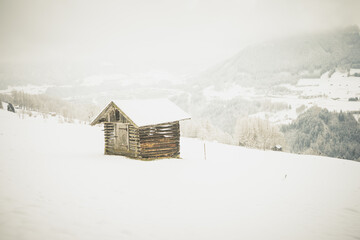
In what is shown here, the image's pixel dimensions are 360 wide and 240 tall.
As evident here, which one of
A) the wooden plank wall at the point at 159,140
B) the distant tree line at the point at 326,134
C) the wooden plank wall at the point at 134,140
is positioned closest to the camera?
the wooden plank wall at the point at 134,140

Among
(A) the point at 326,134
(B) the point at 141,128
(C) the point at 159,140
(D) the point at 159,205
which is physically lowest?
(A) the point at 326,134

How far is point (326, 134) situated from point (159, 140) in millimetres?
84401

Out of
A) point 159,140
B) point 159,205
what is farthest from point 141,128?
point 159,205

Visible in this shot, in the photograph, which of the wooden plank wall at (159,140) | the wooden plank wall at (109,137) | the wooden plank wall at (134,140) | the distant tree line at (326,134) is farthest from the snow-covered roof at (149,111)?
the distant tree line at (326,134)

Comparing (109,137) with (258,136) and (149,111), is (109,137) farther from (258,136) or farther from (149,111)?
(258,136)

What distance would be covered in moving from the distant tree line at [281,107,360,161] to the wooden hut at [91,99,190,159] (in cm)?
5861

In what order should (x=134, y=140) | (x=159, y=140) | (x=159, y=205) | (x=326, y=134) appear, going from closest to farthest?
(x=159, y=205) → (x=134, y=140) → (x=159, y=140) → (x=326, y=134)

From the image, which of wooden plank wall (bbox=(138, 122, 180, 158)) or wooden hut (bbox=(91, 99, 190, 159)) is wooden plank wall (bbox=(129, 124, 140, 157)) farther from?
wooden plank wall (bbox=(138, 122, 180, 158))

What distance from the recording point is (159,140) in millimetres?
17750

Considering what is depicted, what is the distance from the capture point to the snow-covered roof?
16.3 meters

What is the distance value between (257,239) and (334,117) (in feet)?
356

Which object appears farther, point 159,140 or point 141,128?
point 159,140

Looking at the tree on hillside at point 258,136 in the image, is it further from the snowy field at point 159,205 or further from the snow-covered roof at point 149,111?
the snowy field at point 159,205

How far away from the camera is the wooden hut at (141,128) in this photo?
16.7 m
